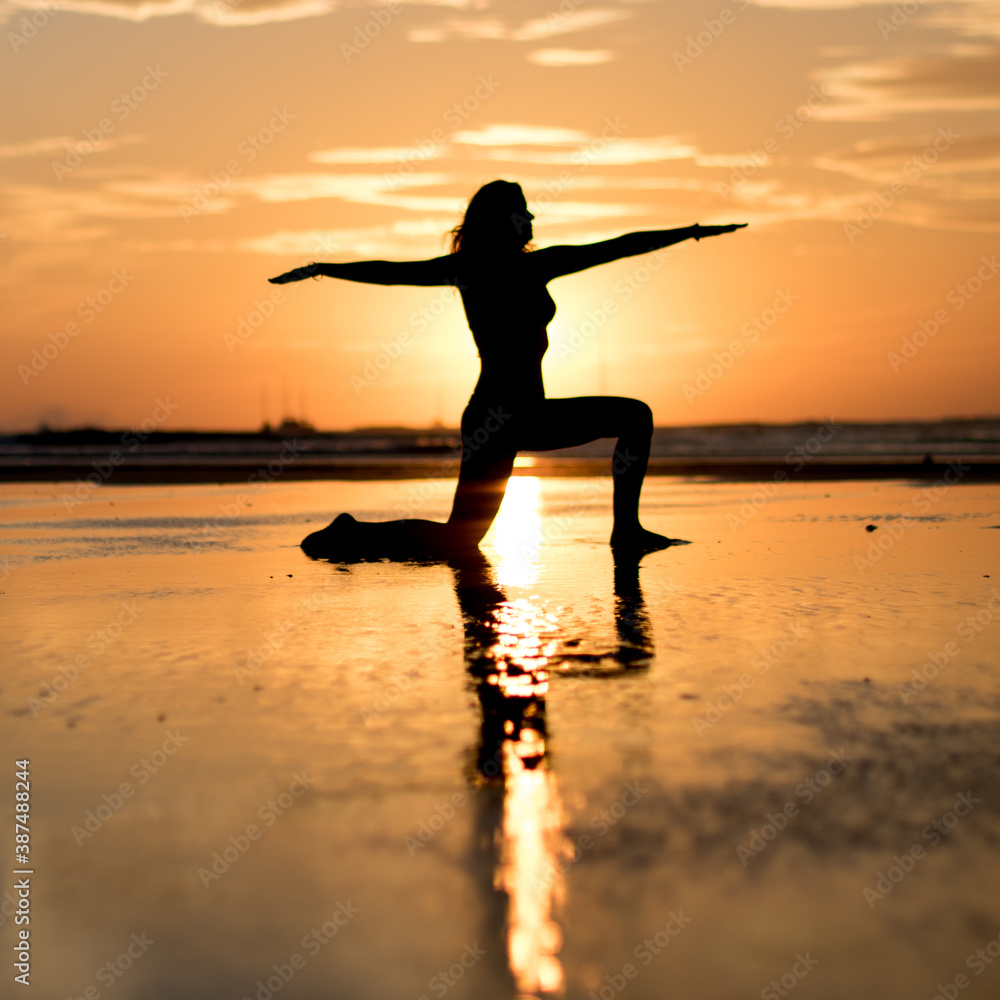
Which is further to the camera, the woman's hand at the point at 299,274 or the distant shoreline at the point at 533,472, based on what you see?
the distant shoreline at the point at 533,472

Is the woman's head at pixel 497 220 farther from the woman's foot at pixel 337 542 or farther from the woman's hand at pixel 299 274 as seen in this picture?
the woman's foot at pixel 337 542

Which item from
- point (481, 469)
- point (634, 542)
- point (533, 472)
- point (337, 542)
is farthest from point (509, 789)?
point (533, 472)

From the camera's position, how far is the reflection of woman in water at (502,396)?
7645 mm

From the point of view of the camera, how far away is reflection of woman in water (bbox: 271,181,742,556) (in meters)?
7.64

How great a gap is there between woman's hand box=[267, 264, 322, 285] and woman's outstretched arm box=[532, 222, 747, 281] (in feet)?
5.00

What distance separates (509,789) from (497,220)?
220 inches

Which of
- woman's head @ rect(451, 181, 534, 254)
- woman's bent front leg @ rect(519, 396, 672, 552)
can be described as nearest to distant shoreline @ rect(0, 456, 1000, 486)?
woman's bent front leg @ rect(519, 396, 672, 552)

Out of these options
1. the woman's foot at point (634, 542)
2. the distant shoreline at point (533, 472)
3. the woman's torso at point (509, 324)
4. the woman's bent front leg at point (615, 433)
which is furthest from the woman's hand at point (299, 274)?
the distant shoreline at point (533, 472)

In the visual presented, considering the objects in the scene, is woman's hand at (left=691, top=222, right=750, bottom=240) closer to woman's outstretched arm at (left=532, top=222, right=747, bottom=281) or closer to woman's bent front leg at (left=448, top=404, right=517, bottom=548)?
woman's outstretched arm at (left=532, top=222, right=747, bottom=281)

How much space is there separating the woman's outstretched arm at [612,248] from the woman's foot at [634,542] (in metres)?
1.96

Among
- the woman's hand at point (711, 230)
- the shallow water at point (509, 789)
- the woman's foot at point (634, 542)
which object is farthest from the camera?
the woman's foot at point (634, 542)

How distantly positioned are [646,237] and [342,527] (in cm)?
297

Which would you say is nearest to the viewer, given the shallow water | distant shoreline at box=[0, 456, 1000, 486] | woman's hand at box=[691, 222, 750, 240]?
the shallow water

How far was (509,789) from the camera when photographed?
2.72m
